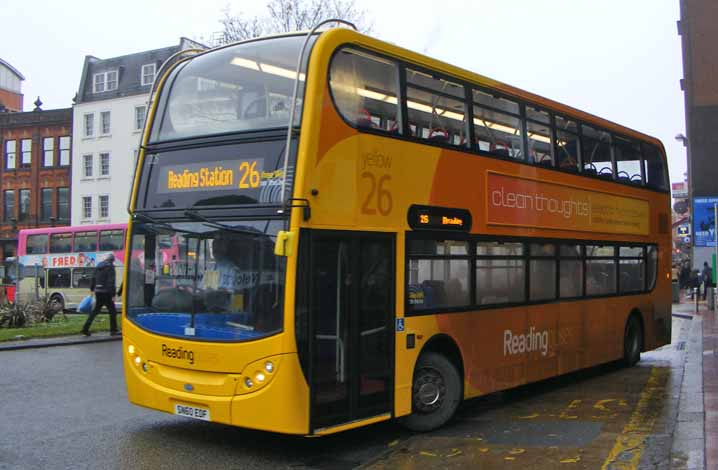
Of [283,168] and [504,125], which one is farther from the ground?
[504,125]

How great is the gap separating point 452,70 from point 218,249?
3840 mm

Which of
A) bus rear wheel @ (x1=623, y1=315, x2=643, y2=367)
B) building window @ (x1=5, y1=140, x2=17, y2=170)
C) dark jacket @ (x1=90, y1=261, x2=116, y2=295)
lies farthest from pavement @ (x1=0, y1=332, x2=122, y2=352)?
building window @ (x1=5, y1=140, x2=17, y2=170)

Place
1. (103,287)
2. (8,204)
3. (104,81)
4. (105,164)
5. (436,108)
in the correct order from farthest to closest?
1. (8,204)
2. (104,81)
3. (105,164)
4. (103,287)
5. (436,108)

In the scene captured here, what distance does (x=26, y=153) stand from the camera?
192 feet

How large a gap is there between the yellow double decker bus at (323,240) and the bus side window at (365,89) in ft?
0.07

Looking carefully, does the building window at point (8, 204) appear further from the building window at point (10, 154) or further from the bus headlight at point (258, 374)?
the bus headlight at point (258, 374)

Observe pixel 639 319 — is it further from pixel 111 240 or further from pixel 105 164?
pixel 105 164

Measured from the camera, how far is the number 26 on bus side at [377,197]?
25.9 ft

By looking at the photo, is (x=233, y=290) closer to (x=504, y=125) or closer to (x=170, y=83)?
(x=170, y=83)

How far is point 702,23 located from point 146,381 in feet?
168

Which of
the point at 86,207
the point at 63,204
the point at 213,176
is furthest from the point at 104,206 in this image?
the point at 213,176

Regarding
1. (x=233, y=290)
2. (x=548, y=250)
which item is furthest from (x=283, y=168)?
(x=548, y=250)

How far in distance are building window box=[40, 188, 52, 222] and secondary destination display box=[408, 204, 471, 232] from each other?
53.3 meters

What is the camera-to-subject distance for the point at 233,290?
735 centimetres
